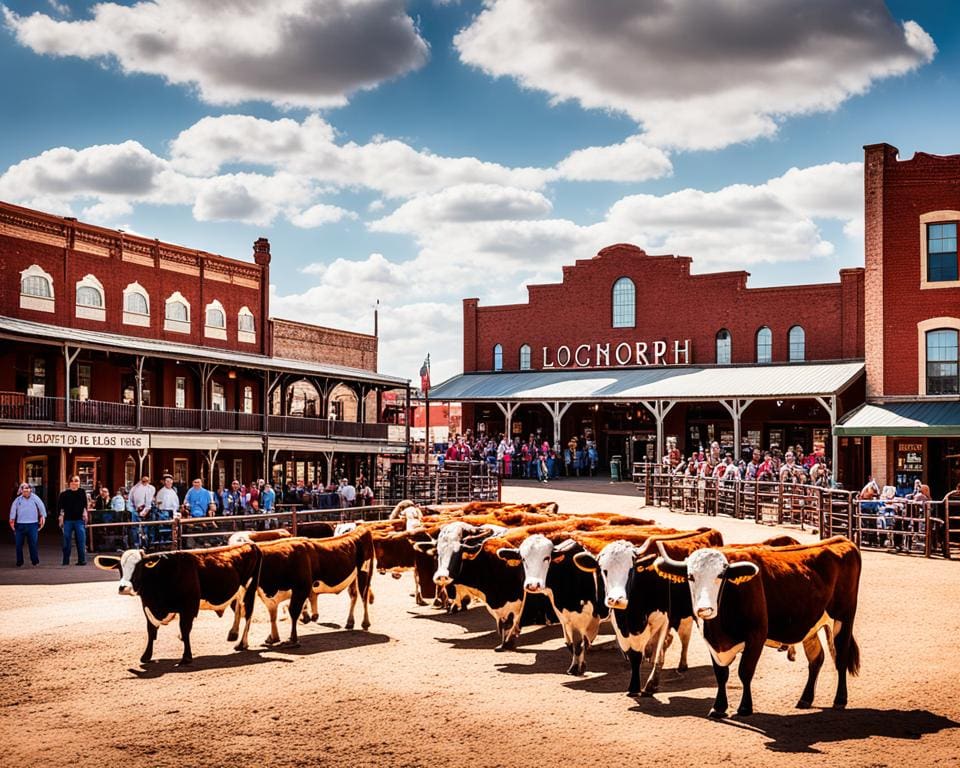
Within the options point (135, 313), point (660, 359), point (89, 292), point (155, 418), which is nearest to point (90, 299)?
point (89, 292)

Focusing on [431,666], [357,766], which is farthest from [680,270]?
[357,766]

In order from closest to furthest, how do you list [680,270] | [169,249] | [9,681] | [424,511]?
[9,681], [424,511], [169,249], [680,270]

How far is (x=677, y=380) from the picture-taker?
44.2 m

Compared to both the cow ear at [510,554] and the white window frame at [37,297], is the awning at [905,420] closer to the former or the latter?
the cow ear at [510,554]

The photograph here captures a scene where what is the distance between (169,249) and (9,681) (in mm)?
31857

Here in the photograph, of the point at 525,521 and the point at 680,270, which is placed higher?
the point at 680,270

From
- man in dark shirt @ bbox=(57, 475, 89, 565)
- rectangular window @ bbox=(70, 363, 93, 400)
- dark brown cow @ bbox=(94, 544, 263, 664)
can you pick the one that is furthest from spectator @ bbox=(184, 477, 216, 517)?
rectangular window @ bbox=(70, 363, 93, 400)

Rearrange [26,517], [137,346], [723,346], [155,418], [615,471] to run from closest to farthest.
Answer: [26,517], [137,346], [155,418], [615,471], [723,346]

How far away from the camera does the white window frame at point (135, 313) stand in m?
39.6

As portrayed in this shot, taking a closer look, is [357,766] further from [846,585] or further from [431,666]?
[846,585]

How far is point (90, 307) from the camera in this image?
38.0m

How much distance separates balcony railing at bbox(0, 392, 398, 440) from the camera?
28.8m

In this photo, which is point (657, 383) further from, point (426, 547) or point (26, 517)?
point (426, 547)

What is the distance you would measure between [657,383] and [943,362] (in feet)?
42.4
